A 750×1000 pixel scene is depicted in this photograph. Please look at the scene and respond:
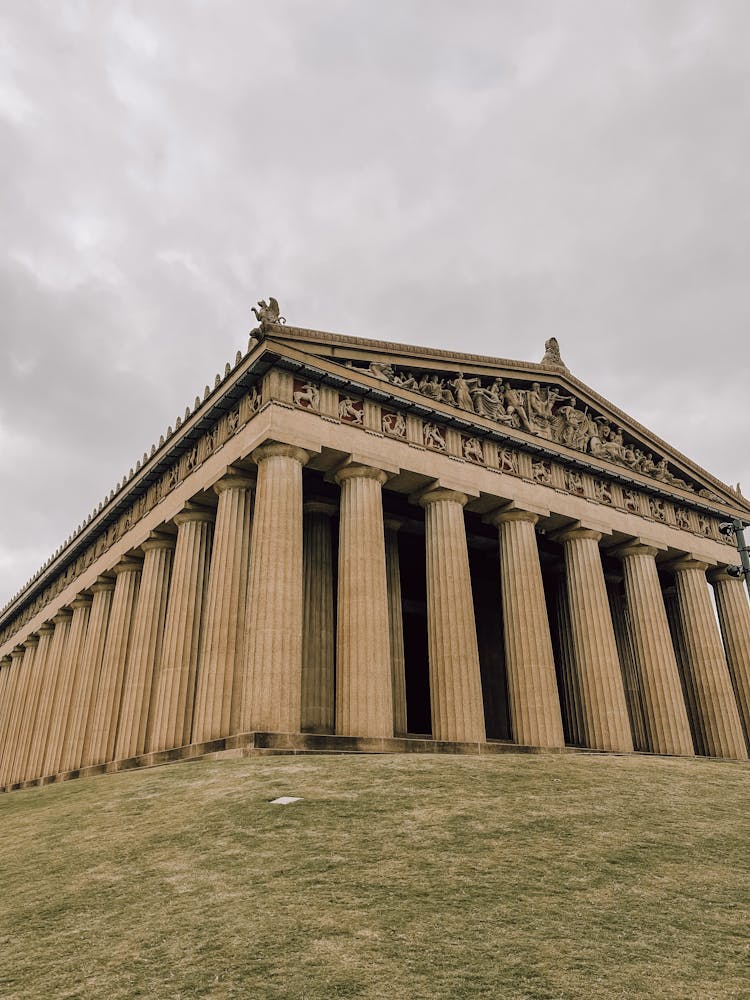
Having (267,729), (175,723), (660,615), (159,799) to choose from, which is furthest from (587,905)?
(660,615)

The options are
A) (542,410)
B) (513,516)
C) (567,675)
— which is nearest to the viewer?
(513,516)

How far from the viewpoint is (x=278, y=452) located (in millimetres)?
25453

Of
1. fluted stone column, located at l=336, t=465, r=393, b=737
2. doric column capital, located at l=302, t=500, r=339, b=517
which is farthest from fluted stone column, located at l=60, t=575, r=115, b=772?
fluted stone column, located at l=336, t=465, r=393, b=737

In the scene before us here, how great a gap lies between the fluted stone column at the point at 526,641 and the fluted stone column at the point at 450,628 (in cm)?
246

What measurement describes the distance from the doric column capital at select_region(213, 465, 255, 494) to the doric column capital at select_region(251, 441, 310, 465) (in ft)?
4.74

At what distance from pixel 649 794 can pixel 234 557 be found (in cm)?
1531

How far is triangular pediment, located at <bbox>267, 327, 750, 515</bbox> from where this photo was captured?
1131 inches

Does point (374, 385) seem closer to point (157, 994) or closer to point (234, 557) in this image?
point (234, 557)

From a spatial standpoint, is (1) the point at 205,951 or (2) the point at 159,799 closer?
(1) the point at 205,951

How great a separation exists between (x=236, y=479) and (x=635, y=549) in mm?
19329

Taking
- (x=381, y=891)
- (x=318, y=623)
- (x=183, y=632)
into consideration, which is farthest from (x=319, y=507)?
(x=381, y=891)

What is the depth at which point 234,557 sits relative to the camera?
26203 mm

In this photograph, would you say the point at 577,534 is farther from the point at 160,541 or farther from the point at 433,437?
the point at 160,541

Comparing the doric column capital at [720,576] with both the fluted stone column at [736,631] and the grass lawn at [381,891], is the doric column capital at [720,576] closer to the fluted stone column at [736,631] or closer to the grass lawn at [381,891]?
the fluted stone column at [736,631]
